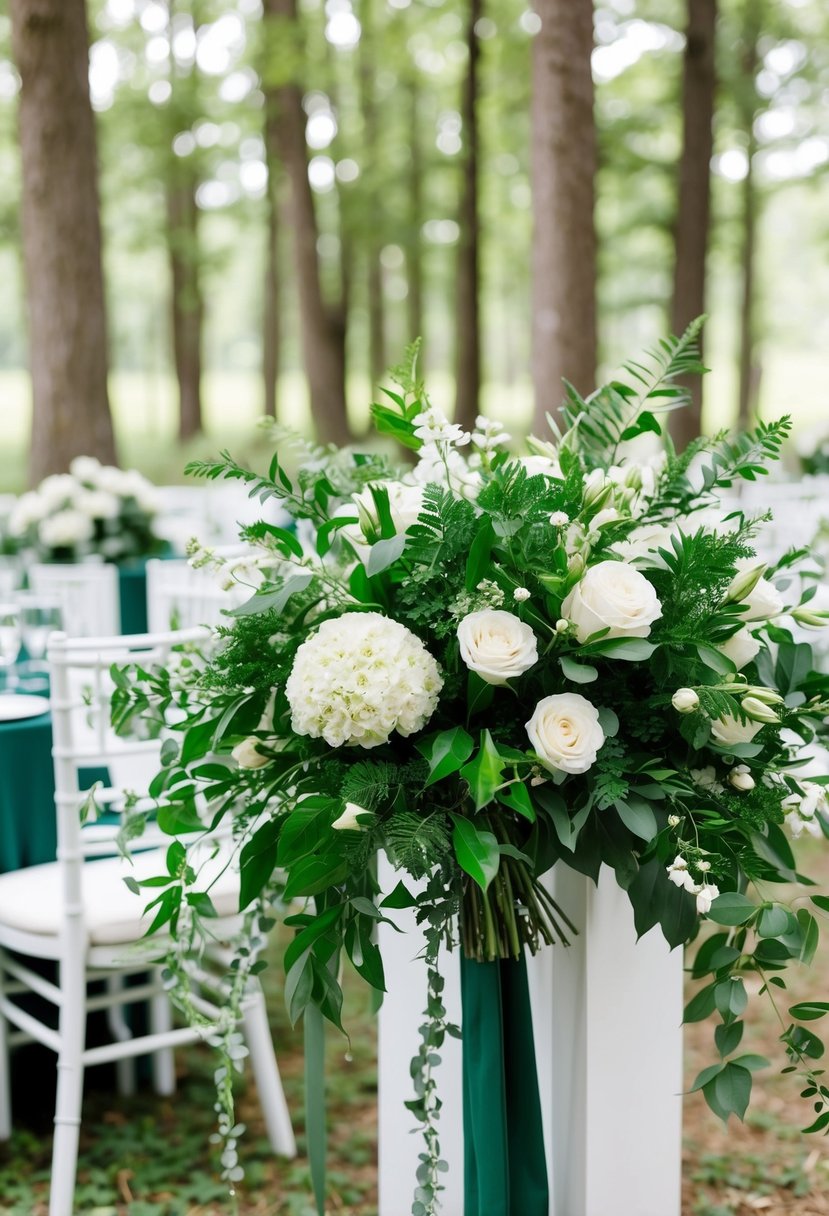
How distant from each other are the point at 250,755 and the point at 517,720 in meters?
0.37

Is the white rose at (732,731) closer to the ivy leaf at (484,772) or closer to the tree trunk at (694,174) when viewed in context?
the ivy leaf at (484,772)

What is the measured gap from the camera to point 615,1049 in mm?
1752

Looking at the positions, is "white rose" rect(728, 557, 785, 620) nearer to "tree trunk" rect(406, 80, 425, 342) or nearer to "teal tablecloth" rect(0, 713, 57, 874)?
"teal tablecloth" rect(0, 713, 57, 874)

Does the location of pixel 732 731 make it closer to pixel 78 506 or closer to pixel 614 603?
pixel 614 603

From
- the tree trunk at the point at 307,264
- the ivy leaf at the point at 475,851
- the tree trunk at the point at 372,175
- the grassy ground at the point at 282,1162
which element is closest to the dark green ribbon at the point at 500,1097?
the ivy leaf at the point at 475,851

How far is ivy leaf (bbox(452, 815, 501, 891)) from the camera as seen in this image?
1.38m

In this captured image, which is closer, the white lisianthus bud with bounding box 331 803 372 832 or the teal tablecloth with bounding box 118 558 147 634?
the white lisianthus bud with bounding box 331 803 372 832

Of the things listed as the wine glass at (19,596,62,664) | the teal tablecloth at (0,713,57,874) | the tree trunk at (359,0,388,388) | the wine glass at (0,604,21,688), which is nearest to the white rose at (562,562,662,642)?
the teal tablecloth at (0,713,57,874)

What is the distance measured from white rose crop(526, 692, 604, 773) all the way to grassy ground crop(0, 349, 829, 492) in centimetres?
1329

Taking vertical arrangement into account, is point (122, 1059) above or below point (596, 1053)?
below

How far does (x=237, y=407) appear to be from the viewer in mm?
36594

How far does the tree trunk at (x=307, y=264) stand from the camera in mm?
11211

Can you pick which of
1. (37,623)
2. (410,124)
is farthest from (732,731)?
(410,124)

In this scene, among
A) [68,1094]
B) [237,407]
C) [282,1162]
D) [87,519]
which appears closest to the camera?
[68,1094]
